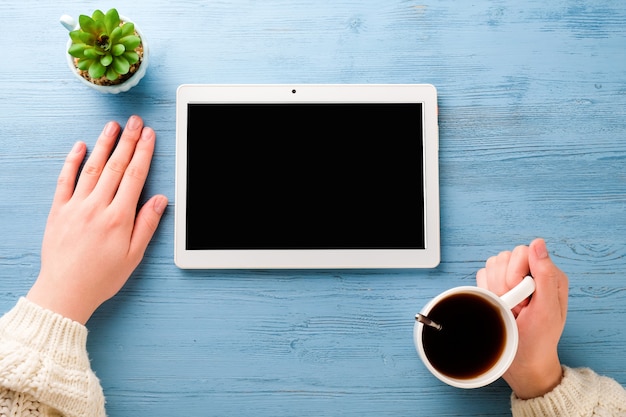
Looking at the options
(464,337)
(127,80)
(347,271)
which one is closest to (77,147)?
(127,80)

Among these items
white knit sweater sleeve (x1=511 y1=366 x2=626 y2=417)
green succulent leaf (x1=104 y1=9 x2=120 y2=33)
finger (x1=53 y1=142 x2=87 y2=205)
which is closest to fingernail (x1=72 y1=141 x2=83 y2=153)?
finger (x1=53 y1=142 x2=87 y2=205)

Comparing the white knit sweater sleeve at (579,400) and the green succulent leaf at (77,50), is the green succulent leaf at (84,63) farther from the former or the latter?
the white knit sweater sleeve at (579,400)

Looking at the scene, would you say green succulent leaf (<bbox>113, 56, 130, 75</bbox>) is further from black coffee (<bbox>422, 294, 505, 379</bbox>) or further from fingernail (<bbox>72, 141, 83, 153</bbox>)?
black coffee (<bbox>422, 294, 505, 379</bbox>)

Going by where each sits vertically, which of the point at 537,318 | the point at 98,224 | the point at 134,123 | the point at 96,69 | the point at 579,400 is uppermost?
the point at 96,69

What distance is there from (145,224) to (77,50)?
0.29 metres

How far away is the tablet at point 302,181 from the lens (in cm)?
85

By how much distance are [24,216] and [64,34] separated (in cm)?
32

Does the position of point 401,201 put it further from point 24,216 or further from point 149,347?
point 24,216

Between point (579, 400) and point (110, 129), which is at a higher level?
point (110, 129)

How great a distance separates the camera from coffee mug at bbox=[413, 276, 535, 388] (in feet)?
2.46

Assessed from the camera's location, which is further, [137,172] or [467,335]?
[137,172]

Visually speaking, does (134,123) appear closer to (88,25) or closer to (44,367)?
(88,25)

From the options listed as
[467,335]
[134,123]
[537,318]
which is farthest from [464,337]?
[134,123]

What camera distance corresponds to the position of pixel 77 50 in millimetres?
785
